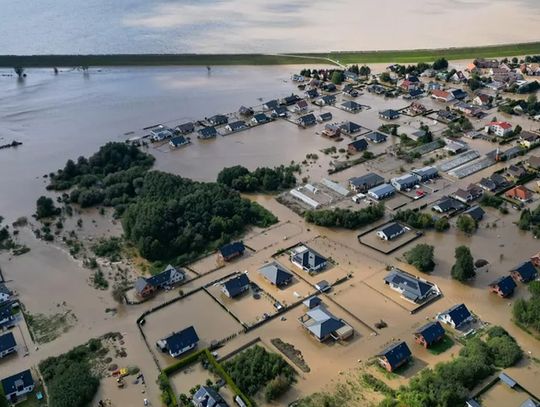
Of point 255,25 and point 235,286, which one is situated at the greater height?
point 255,25

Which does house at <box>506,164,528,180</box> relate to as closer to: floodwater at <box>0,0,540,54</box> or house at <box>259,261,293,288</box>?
house at <box>259,261,293,288</box>

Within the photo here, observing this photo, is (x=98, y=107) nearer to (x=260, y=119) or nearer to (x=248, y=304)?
(x=260, y=119)

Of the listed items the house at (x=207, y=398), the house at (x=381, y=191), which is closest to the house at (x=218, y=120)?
the house at (x=381, y=191)

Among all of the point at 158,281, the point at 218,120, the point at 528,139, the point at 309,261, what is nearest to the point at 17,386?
the point at 158,281

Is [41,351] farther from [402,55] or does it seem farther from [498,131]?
[402,55]

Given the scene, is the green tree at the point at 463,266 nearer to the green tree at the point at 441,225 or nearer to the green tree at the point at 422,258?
the green tree at the point at 422,258

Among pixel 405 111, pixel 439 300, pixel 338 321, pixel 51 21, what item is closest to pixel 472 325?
pixel 439 300
